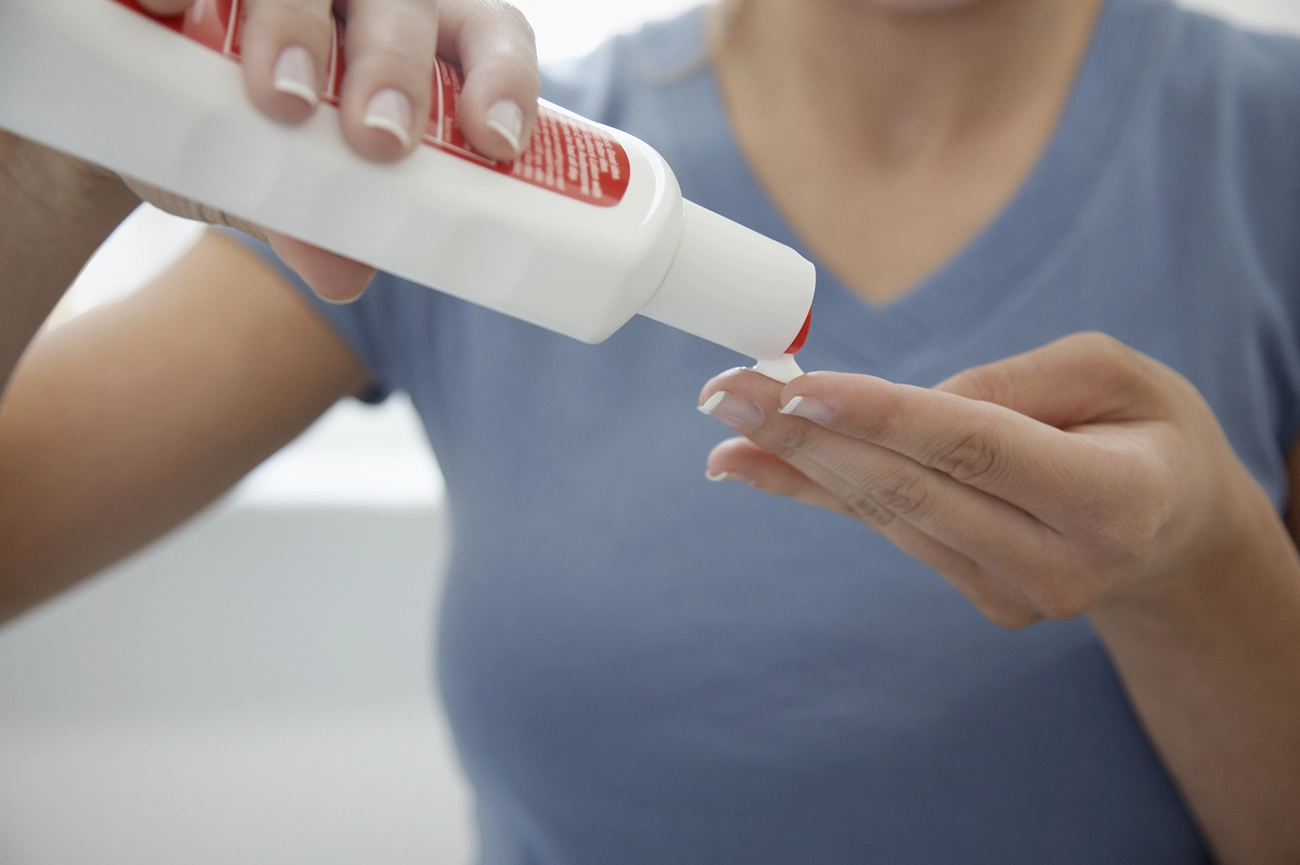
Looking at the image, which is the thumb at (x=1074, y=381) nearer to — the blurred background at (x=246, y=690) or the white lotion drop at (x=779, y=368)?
the white lotion drop at (x=779, y=368)

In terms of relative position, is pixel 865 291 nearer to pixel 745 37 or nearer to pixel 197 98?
pixel 745 37

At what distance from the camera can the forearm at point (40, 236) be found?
0.29m

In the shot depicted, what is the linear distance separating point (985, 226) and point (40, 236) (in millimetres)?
398

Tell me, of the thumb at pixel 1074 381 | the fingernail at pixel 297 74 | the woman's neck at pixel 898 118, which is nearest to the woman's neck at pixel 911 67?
the woman's neck at pixel 898 118

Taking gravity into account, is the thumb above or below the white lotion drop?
below

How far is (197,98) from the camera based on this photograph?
0.72 feet

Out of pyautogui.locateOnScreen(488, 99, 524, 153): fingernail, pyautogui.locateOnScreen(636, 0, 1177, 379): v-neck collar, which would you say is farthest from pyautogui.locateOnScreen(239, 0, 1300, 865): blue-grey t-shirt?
pyautogui.locateOnScreen(488, 99, 524, 153): fingernail

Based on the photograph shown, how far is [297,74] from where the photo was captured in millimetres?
222

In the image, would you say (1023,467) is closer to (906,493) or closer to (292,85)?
(906,493)

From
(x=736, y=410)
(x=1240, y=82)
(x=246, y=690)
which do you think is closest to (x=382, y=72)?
(x=736, y=410)

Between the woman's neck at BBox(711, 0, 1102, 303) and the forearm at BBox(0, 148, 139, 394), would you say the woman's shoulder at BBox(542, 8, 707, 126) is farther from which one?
the forearm at BBox(0, 148, 139, 394)

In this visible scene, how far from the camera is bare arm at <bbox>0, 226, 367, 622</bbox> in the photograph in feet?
1.35

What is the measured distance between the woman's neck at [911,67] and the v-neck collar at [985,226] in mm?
22

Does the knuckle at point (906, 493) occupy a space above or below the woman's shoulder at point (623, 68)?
below
